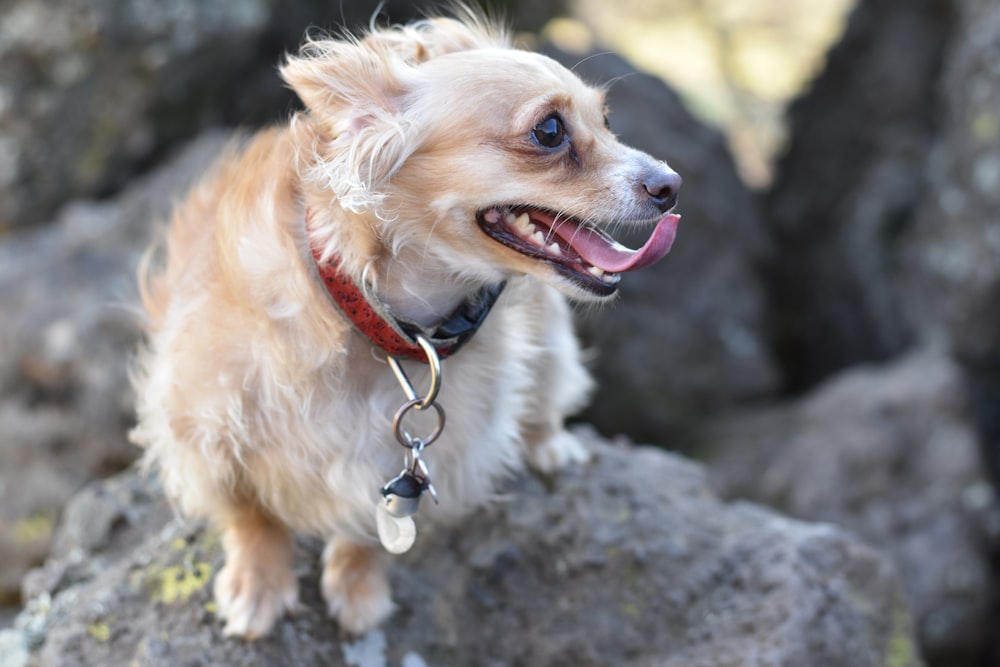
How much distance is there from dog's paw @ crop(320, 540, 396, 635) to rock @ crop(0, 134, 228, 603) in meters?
1.92

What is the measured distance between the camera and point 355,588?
2.56 m

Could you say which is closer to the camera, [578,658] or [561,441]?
[578,658]

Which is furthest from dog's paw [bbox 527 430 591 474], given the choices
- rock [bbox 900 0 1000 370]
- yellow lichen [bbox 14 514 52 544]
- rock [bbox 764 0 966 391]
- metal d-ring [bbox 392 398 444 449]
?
rock [bbox 764 0 966 391]

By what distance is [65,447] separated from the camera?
166 inches

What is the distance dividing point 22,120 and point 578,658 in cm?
391

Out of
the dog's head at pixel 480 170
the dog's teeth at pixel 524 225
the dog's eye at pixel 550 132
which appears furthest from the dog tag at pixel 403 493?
the dog's eye at pixel 550 132

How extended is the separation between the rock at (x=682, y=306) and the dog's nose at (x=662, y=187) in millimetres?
2420

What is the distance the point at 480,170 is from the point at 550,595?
53.5 inches

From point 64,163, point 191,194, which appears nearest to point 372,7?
point 64,163

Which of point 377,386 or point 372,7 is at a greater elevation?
point 377,386

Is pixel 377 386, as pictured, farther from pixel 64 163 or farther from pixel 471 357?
pixel 64 163

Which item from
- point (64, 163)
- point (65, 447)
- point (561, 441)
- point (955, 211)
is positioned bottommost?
point (65, 447)

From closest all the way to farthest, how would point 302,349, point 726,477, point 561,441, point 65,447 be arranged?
1. point 302,349
2. point 561,441
3. point 65,447
4. point 726,477

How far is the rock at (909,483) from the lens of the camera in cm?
434
